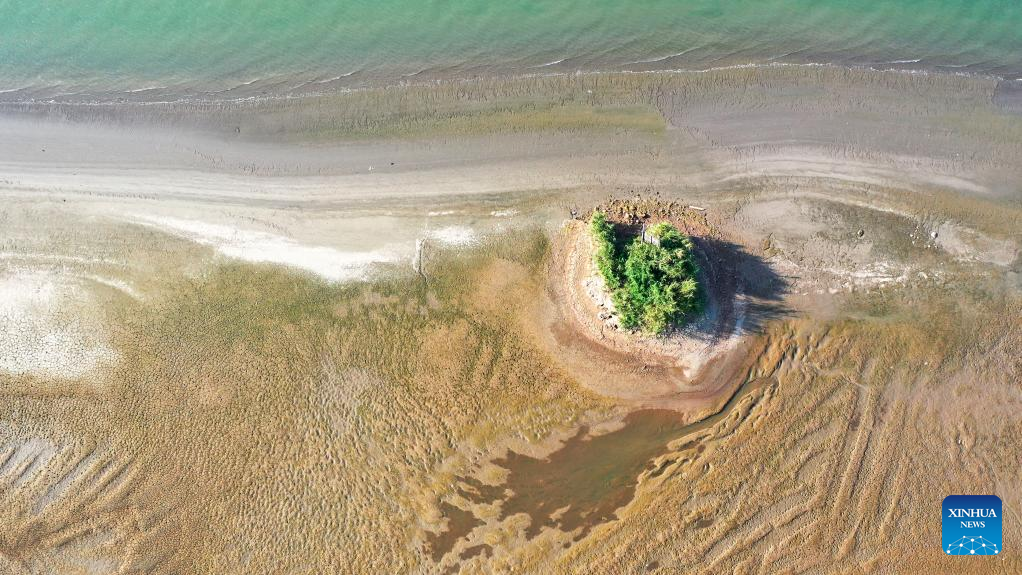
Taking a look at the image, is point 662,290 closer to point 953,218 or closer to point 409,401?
point 409,401

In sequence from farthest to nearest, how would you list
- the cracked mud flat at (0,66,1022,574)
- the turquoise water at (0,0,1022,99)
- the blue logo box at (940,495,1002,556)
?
the turquoise water at (0,0,1022,99) → the cracked mud flat at (0,66,1022,574) → the blue logo box at (940,495,1002,556)

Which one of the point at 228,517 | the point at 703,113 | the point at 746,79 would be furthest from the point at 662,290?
the point at 228,517

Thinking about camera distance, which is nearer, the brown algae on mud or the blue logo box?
the blue logo box

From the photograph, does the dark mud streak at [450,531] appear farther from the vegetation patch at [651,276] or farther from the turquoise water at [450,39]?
the turquoise water at [450,39]

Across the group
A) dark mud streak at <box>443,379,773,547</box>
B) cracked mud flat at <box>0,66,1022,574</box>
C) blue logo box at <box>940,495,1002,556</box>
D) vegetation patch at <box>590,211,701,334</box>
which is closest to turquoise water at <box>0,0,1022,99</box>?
cracked mud flat at <box>0,66,1022,574</box>

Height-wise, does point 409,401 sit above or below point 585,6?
below

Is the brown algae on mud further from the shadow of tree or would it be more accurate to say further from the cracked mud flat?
the shadow of tree

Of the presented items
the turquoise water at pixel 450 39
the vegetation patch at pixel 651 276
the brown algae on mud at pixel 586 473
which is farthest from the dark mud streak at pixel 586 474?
the turquoise water at pixel 450 39
